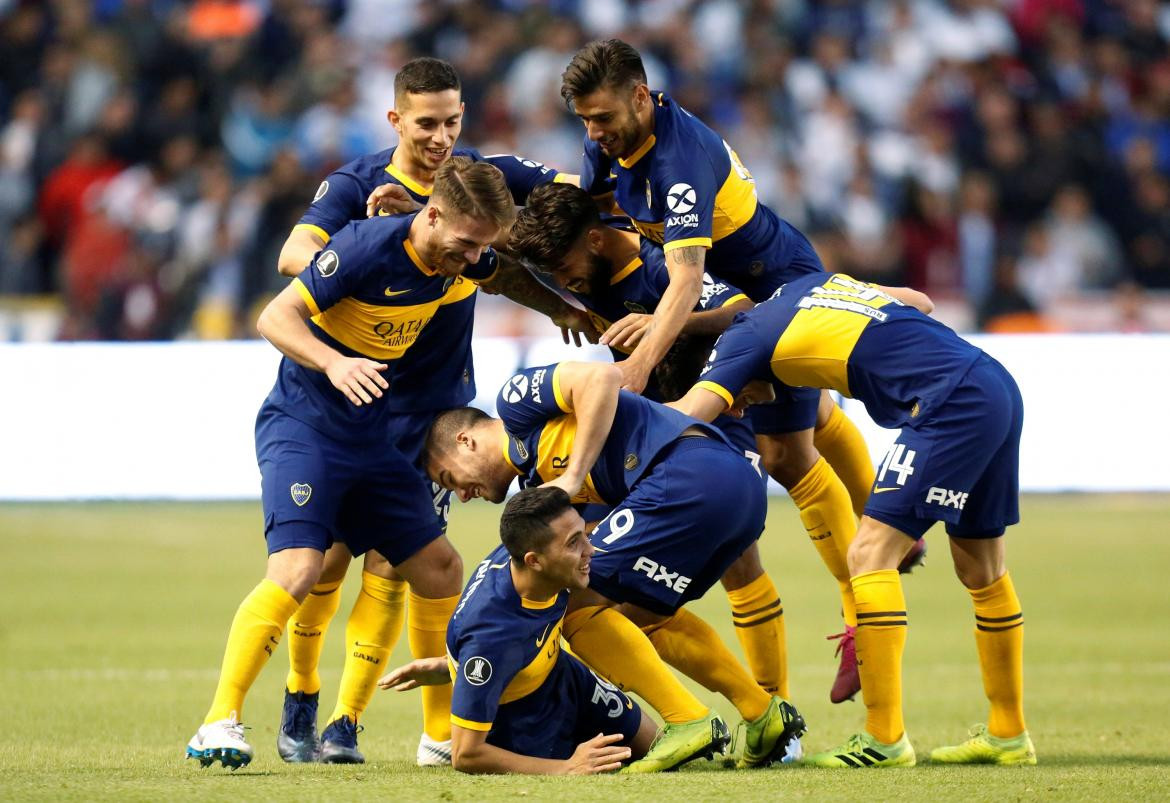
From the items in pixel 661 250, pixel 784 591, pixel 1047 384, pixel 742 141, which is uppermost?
pixel 742 141

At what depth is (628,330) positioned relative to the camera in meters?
6.89

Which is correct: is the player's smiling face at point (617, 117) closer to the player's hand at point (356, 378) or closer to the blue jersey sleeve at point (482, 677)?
the player's hand at point (356, 378)

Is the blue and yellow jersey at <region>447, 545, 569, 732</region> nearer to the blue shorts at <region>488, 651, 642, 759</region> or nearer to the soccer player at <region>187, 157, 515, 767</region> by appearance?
the blue shorts at <region>488, 651, 642, 759</region>

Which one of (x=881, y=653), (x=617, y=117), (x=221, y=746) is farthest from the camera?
(x=617, y=117)

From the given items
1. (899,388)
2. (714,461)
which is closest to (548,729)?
(714,461)

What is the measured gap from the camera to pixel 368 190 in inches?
292

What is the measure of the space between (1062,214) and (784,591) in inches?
324

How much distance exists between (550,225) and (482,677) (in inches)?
79.2

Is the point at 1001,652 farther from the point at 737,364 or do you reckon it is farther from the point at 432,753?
the point at 432,753

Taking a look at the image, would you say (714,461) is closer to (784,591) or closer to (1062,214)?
(784,591)

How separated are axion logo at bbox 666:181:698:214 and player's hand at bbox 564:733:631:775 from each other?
7.04 ft

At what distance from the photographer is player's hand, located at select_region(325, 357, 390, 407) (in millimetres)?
6133

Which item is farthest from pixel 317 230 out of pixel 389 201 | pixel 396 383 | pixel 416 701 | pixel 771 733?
pixel 771 733

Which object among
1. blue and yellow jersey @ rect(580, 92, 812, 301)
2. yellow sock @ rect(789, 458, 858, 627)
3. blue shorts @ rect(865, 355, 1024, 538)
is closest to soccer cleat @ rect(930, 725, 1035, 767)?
blue shorts @ rect(865, 355, 1024, 538)
